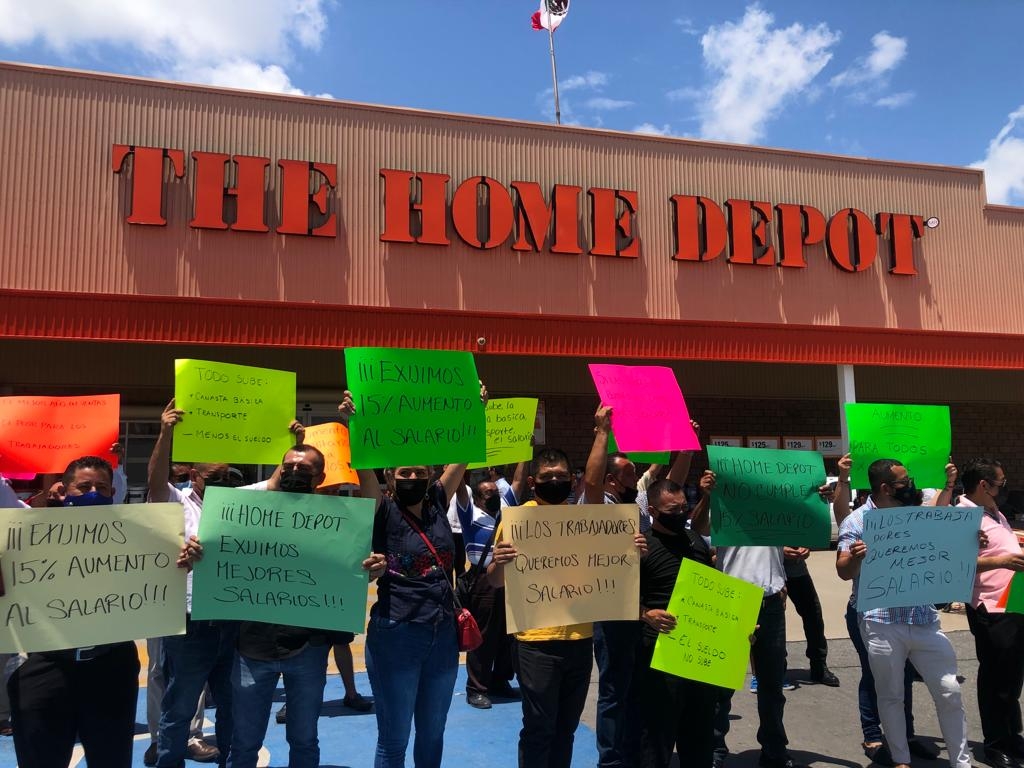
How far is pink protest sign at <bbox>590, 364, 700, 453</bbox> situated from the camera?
448cm

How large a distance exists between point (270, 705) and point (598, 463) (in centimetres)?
198

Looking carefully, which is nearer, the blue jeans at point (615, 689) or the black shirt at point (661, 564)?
the black shirt at point (661, 564)

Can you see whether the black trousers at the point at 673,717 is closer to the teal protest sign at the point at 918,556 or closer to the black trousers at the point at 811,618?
the teal protest sign at the point at 918,556

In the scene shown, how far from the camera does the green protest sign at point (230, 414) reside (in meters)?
3.96

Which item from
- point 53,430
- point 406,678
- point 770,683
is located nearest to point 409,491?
point 406,678

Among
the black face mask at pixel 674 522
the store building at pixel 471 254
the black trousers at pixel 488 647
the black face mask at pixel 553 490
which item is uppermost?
Result: the store building at pixel 471 254

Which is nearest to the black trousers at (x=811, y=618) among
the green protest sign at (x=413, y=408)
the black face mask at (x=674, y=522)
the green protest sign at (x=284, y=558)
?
the black face mask at (x=674, y=522)

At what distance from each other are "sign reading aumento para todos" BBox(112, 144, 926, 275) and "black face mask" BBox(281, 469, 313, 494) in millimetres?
11194

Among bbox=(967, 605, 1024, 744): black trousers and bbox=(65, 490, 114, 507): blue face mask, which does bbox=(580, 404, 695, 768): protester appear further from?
bbox=(65, 490, 114, 507): blue face mask

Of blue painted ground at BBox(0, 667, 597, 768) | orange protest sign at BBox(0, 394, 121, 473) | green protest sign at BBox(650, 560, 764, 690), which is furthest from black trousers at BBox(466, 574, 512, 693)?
orange protest sign at BBox(0, 394, 121, 473)

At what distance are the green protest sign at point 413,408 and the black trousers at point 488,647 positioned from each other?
6.95ft

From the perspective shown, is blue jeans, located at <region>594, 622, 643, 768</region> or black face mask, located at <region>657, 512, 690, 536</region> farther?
blue jeans, located at <region>594, 622, 643, 768</region>

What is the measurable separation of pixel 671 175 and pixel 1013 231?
350 inches

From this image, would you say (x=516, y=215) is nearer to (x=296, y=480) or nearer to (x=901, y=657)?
(x=901, y=657)
